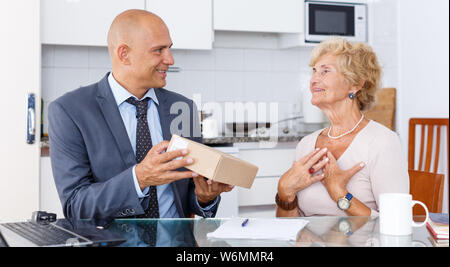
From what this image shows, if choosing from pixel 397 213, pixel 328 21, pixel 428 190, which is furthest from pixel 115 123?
pixel 328 21

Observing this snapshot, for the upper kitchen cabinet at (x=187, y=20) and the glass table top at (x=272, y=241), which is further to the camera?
the upper kitchen cabinet at (x=187, y=20)

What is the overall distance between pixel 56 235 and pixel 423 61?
2789mm

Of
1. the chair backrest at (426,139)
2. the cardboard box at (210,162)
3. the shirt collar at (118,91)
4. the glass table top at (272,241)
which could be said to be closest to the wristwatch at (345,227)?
the glass table top at (272,241)

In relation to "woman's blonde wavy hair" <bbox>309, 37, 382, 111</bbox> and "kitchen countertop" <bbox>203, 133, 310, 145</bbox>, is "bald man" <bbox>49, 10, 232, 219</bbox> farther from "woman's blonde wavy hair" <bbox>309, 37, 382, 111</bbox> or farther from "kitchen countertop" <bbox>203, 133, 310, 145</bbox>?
"kitchen countertop" <bbox>203, 133, 310, 145</bbox>

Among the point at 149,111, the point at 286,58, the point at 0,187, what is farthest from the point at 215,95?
the point at 149,111

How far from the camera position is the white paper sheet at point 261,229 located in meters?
1.07

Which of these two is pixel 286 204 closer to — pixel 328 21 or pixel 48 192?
pixel 48 192

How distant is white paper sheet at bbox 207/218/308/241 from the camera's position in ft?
3.52

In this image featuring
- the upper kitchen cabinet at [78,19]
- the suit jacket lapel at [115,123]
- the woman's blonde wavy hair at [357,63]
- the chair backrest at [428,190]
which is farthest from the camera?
the upper kitchen cabinet at [78,19]

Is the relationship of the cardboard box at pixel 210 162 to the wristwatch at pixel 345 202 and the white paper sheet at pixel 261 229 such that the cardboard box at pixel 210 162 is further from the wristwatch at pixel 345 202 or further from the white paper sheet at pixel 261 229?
the wristwatch at pixel 345 202

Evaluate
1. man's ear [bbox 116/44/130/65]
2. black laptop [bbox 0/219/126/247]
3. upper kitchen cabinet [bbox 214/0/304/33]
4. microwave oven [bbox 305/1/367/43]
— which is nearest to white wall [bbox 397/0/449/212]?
microwave oven [bbox 305/1/367/43]

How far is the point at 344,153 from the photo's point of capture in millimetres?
1782

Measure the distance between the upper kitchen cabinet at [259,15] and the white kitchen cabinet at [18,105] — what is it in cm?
119

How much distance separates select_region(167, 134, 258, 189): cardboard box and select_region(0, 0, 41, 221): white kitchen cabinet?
176 centimetres
